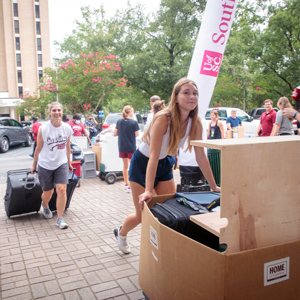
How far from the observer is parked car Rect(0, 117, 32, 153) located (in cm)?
1672

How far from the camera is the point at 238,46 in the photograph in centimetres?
2141

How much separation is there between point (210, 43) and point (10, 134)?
48.4 feet

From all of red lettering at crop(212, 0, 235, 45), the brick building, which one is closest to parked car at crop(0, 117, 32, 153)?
red lettering at crop(212, 0, 235, 45)

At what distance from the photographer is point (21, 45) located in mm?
62750

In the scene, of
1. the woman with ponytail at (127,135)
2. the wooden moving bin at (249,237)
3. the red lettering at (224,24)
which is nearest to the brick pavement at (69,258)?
the wooden moving bin at (249,237)

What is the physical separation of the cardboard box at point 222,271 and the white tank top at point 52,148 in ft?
9.61

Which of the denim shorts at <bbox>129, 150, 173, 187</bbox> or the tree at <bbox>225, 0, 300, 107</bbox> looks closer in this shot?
the denim shorts at <bbox>129, 150, 173, 187</bbox>

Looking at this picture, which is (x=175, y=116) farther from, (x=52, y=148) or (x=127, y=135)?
(x=127, y=135)

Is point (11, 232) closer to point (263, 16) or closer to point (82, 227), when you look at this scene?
point (82, 227)

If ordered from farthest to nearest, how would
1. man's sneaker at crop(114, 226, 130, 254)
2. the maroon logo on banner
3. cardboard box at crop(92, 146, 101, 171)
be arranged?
1. cardboard box at crop(92, 146, 101, 171)
2. the maroon logo on banner
3. man's sneaker at crop(114, 226, 130, 254)

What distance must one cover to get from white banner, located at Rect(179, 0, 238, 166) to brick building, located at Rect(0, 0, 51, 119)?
5952cm

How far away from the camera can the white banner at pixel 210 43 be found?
18.2 feet

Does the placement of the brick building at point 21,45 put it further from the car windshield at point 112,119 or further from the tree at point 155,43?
the car windshield at point 112,119

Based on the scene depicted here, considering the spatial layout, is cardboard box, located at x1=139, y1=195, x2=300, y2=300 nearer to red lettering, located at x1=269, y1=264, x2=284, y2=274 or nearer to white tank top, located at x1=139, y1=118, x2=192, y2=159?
red lettering, located at x1=269, y1=264, x2=284, y2=274
